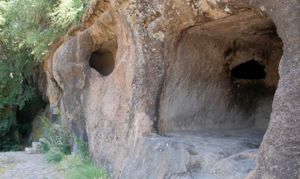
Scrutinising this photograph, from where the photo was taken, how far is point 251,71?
21.5 feet

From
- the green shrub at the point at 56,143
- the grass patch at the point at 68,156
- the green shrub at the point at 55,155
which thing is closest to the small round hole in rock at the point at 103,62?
the grass patch at the point at 68,156

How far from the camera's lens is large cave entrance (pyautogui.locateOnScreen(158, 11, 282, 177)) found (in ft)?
16.0

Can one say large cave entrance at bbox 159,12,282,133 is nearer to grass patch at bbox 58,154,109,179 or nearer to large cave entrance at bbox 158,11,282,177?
large cave entrance at bbox 158,11,282,177

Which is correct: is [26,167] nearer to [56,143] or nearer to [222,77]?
[56,143]

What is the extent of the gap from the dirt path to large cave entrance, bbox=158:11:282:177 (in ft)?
8.71

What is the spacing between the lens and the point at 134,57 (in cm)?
558

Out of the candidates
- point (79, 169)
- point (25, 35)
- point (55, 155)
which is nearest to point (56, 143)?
point (55, 155)

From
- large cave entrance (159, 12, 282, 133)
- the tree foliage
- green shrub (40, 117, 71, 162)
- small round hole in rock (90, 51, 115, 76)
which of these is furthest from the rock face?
green shrub (40, 117, 71, 162)

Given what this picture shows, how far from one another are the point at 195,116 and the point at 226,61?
923mm

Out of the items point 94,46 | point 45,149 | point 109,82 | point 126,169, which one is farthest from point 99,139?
point 45,149

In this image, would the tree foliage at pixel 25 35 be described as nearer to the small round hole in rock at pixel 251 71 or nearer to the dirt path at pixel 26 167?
the dirt path at pixel 26 167

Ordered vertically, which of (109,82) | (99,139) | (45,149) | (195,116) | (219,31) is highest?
(219,31)

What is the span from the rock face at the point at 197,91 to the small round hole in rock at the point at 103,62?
100 centimetres

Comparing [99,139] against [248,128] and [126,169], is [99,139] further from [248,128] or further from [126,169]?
[248,128]
